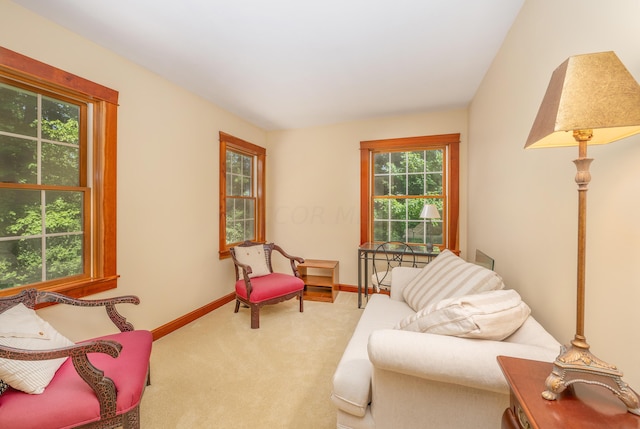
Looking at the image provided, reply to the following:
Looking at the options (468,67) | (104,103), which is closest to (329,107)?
(468,67)

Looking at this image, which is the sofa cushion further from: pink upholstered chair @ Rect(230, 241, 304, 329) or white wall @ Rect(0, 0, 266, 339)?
white wall @ Rect(0, 0, 266, 339)

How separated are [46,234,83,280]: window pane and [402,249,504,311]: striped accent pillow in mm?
2751

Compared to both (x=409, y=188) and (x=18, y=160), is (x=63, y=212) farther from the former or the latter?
(x=409, y=188)

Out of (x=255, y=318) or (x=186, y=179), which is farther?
(x=186, y=179)

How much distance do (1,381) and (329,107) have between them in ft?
11.6

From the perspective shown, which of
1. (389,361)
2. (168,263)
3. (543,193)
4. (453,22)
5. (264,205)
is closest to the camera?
(389,361)

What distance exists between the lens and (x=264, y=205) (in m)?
4.47

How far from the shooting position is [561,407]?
70 cm

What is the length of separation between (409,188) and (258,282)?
8.26ft

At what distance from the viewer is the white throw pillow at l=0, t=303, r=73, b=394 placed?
1171 millimetres

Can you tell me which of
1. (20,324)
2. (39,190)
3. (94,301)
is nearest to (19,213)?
(39,190)

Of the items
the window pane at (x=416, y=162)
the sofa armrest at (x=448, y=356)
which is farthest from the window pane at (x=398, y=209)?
the sofa armrest at (x=448, y=356)

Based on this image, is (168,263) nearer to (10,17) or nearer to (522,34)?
(10,17)

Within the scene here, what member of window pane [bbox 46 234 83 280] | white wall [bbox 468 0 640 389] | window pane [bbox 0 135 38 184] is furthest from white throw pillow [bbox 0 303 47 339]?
white wall [bbox 468 0 640 389]
